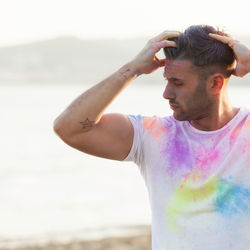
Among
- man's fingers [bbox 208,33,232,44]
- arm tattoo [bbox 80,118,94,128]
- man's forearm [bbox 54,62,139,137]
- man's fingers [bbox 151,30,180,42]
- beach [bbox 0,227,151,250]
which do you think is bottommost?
beach [bbox 0,227,151,250]

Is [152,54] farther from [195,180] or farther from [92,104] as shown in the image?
[195,180]

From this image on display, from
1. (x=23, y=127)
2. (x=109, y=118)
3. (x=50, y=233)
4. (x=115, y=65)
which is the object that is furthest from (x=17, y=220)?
(x=115, y=65)

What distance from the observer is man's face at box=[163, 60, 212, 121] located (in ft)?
8.38

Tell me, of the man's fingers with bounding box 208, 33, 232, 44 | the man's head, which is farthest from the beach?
the man's fingers with bounding box 208, 33, 232, 44

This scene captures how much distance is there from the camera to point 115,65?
2395 inches

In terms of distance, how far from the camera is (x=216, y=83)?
8.79ft

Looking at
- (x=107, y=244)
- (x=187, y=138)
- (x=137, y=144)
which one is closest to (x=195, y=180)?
(x=187, y=138)

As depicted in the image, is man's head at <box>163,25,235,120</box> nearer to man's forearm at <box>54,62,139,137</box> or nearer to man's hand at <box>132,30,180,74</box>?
man's hand at <box>132,30,180,74</box>

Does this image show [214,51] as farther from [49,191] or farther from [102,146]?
[49,191]

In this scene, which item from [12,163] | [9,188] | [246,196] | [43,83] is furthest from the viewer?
[43,83]

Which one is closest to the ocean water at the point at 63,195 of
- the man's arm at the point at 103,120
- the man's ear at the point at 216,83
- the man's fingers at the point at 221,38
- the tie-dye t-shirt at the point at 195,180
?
the man's arm at the point at 103,120

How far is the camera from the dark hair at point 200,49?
8.55 feet

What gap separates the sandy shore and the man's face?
4663 millimetres

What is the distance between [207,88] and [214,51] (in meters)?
0.17
